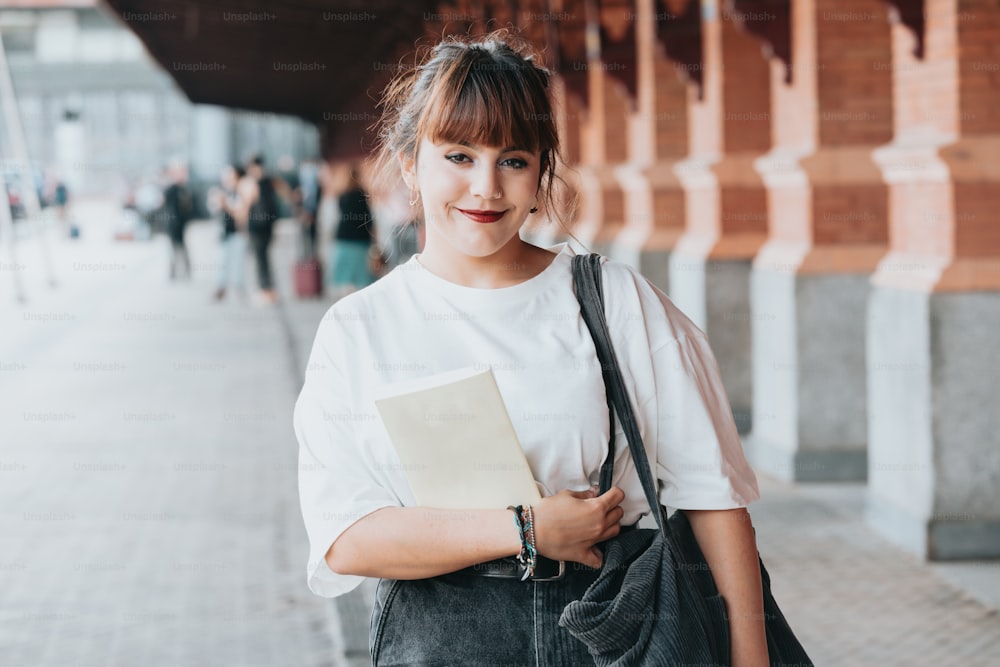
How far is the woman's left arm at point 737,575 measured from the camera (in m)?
1.99

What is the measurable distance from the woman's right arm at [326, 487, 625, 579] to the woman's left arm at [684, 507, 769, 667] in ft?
0.45

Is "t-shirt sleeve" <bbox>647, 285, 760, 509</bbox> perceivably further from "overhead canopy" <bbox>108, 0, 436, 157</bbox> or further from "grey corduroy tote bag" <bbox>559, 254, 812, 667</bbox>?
"overhead canopy" <bbox>108, 0, 436, 157</bbox>

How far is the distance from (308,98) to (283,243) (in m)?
8.86

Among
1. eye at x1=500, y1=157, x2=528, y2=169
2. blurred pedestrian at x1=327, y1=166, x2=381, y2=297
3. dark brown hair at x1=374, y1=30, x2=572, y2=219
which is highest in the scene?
dark brown hair at x1=374, y1=30, x2=572, y2=219

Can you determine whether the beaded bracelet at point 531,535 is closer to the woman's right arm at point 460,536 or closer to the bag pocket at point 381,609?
the woman's right arm at point 460,536

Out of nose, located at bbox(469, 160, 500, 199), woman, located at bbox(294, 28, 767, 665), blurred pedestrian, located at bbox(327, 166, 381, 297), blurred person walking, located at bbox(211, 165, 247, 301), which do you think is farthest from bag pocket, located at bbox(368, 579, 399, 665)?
blurred person walking, located at bbox(211, 165, 247, 301)

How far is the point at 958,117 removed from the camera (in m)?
5.88

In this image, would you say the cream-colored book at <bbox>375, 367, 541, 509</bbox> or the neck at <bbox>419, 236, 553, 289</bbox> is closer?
the cream-colored book at <bbox>375, 367, 541, 509</bbox>

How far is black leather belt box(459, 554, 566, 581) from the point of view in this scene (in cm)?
198

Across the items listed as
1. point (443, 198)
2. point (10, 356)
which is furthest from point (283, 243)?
point (443, 198)

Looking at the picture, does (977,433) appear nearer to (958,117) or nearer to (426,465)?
(958,117)

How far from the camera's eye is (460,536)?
1960 mm

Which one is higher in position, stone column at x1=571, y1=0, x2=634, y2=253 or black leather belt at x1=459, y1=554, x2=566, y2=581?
stone column at x1=571, y1=0, x2=634, y2=253

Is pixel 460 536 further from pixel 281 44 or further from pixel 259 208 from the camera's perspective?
pixel 281 44
